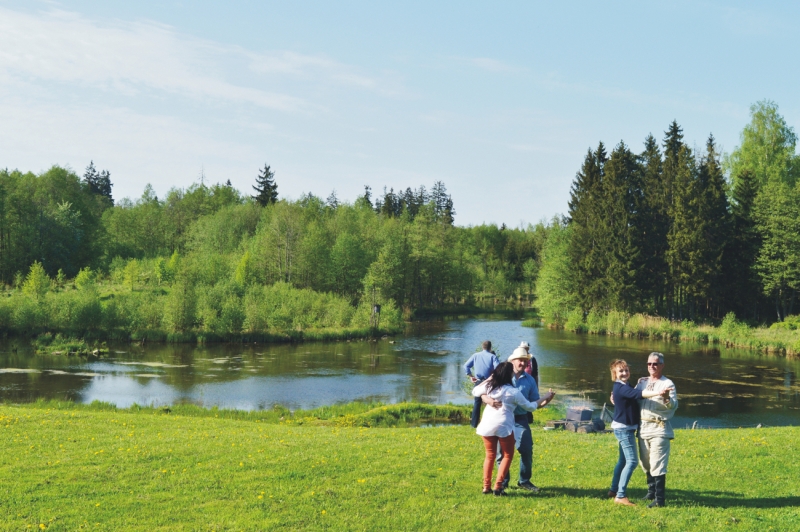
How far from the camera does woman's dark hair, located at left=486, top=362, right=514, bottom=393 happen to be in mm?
9289

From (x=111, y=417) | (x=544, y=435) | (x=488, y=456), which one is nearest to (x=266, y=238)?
(x=111, y=417)

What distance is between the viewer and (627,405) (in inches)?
369

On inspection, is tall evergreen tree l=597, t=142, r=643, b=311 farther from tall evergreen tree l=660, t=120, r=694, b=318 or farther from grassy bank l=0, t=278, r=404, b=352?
grassy bank l=0, t=278, r=404, b=352

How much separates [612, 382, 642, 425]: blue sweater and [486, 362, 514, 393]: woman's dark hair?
161cm

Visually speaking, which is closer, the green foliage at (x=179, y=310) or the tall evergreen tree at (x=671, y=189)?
the green foliage at (x=179, y=310)

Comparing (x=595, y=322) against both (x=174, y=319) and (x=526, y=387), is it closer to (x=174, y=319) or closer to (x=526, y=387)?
(x=174, y=319)

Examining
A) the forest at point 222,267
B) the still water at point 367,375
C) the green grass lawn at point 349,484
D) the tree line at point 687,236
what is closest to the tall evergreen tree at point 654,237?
the tree line at point 687,236

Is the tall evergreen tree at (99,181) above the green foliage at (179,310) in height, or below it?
above

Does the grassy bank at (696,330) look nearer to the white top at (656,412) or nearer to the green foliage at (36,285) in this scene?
the white top at (656,412)

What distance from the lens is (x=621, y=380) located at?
30.6 ft

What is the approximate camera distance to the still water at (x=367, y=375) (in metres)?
30.0

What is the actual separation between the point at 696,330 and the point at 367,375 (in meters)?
35.1

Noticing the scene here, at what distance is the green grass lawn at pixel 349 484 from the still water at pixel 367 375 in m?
14.6

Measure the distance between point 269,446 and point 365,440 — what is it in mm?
2465
